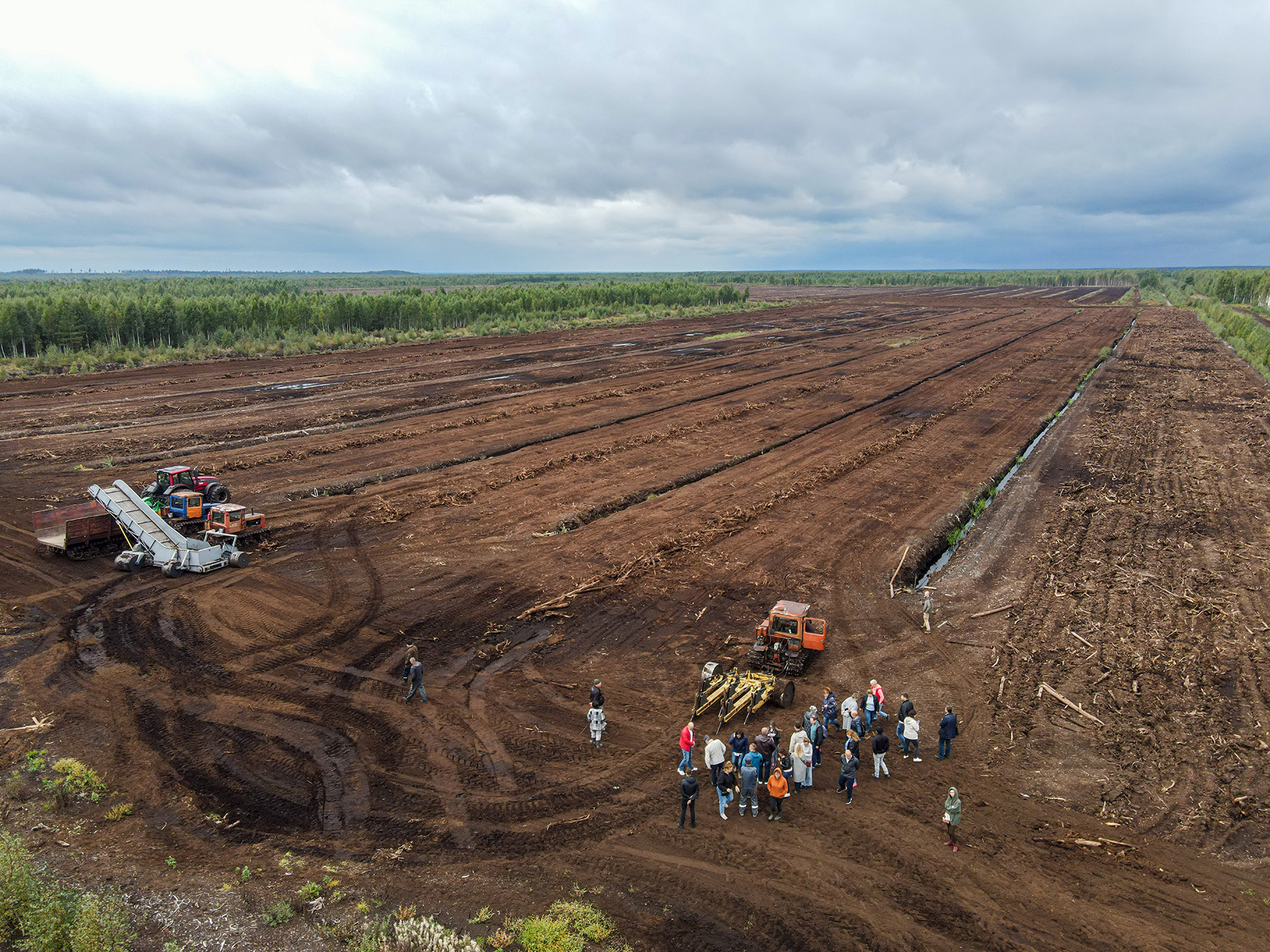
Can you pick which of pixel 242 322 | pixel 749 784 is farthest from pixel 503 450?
pixel 242 322

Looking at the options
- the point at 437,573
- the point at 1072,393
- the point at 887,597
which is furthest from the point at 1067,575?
the point at 1072,393

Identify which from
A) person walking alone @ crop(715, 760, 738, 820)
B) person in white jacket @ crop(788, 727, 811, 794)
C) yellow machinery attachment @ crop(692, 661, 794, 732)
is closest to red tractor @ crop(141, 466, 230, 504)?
yellow machinery attachment @ crop(692, 661, 794, 732)

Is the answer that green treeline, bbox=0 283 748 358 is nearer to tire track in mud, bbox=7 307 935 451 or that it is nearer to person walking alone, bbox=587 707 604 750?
tire track in mud, bbox=7 307 935 451

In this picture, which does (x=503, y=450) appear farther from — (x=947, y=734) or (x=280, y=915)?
(x=280, y=915)

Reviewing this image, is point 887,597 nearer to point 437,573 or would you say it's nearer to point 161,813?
point 437,573

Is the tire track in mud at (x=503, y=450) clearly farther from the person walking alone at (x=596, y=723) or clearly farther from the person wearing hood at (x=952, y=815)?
the person wearing hood at (x=952, y=815)

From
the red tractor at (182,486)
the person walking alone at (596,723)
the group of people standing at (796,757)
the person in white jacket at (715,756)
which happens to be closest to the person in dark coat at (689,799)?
the group of people standing at (796,757)
